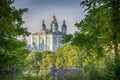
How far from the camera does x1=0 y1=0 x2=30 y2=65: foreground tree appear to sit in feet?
68.8

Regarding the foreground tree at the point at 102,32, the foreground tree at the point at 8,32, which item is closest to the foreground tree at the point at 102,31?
the foreground tree at the point at 102,32

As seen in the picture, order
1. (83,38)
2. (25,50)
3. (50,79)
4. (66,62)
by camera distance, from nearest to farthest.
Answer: (50,79)
(83,38)
(25,50)
(66,62)

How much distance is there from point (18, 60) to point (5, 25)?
2.23 m

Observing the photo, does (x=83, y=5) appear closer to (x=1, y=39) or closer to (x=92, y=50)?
(x=92, y=50)

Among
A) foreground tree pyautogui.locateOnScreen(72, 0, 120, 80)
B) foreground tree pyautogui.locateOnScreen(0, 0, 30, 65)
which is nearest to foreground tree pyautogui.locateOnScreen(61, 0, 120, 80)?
foreground tree pyautogui.locateOnScreen(72, 0, 120, 80)

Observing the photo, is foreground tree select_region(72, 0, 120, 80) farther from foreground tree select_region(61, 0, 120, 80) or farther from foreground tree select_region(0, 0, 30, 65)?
foreground tree select_region(0, 0, 30, 65)

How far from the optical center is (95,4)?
22.4m

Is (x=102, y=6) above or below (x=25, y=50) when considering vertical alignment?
above

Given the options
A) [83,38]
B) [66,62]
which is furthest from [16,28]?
[66,62]

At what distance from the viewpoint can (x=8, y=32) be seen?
21.2m

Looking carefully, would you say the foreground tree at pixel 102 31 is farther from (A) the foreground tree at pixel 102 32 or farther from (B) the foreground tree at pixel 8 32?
(B) the foreground tree at pixel 8 32

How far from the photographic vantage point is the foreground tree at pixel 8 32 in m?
21.0

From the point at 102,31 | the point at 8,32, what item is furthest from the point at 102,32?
the point at 8,32

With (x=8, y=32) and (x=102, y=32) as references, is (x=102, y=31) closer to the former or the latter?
(x=102, y=32)
